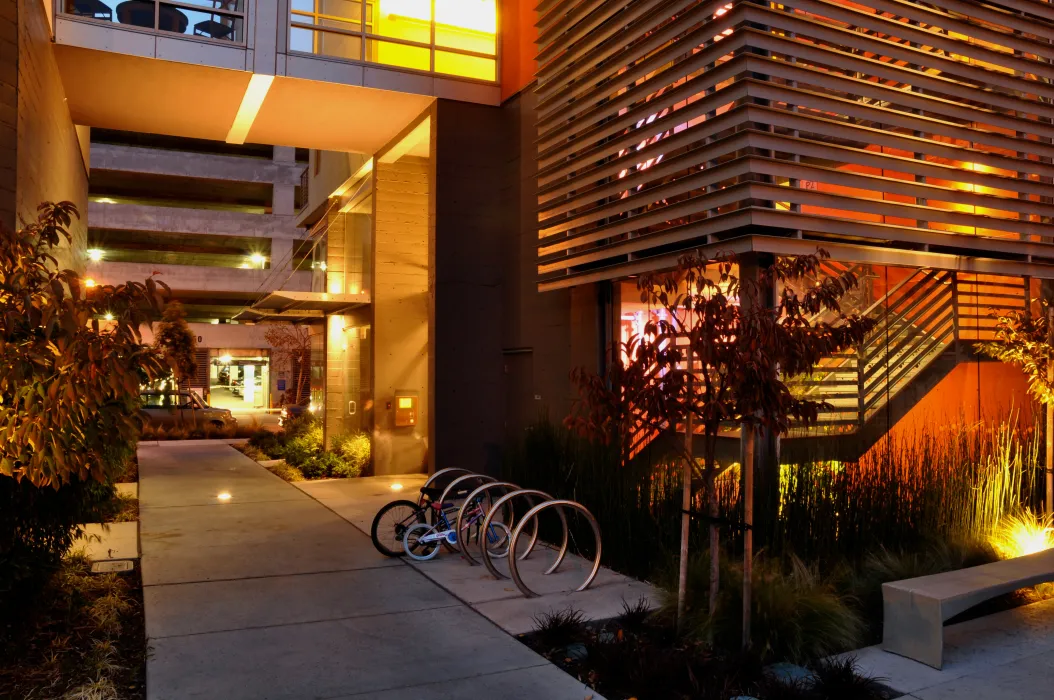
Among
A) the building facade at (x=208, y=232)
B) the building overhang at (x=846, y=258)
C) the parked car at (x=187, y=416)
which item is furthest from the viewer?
the building facade at (x=208, y=232)

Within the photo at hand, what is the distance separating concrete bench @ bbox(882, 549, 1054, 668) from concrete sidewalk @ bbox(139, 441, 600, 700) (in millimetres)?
2291

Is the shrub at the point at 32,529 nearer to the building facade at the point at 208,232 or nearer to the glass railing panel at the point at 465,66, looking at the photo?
the glass railing panel at the point at 465,66

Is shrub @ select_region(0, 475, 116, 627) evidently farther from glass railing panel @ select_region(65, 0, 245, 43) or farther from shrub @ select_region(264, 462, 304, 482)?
shrub @ select_region(264, 462, 304, 482)

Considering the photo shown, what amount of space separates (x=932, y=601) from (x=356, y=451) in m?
11.5

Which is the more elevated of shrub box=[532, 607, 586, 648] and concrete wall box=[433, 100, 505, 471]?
concrete wall box=[433, 100, 505, 471]

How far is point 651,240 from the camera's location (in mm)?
9055

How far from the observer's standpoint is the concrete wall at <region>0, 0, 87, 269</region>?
829 cm

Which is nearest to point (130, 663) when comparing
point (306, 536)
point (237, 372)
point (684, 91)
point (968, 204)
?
point (306, 536)

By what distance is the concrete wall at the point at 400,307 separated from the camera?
15.5m

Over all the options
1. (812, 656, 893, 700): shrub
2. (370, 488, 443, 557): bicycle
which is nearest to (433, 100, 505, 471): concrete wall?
(370, 488, 443, 557): bicycle

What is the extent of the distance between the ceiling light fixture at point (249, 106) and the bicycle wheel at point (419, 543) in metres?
7.54

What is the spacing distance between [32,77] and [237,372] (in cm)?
4602

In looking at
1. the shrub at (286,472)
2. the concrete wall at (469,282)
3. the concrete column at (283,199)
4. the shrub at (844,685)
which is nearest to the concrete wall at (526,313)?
the concrete wall at (469,282)

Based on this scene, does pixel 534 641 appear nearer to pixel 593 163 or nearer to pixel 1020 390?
pixel 593 163
